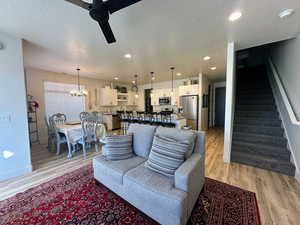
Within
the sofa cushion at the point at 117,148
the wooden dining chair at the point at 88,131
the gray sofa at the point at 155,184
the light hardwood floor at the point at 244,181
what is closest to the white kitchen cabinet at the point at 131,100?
the wooden dining chair at the point at 88,131

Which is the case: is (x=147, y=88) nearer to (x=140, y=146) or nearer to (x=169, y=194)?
(x=140, y=146)

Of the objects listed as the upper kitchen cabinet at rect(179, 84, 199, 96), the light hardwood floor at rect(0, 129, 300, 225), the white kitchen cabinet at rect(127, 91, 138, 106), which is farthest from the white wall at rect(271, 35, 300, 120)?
the white kitchen cabinet at rect(127, 91, 138, 106)

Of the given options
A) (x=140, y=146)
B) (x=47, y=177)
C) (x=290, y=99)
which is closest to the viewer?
(x=140, y=146)

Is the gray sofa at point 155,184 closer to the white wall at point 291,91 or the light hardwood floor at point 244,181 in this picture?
the light hardwood floor at point 244,181

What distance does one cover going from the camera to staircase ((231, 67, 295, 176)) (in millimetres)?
2610

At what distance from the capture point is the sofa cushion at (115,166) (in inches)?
66.1

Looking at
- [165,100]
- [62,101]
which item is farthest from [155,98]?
[62,101]

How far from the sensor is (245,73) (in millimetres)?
5480

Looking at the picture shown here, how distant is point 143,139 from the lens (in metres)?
2.14

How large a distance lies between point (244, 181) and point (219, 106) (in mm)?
5721

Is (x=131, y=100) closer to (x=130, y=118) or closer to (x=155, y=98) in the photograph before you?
(x=155, y=98)

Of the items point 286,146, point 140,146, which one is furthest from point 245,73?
point 140,146

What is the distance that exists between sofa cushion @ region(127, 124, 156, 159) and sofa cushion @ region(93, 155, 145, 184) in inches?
4.5

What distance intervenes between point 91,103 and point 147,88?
3.41 m
